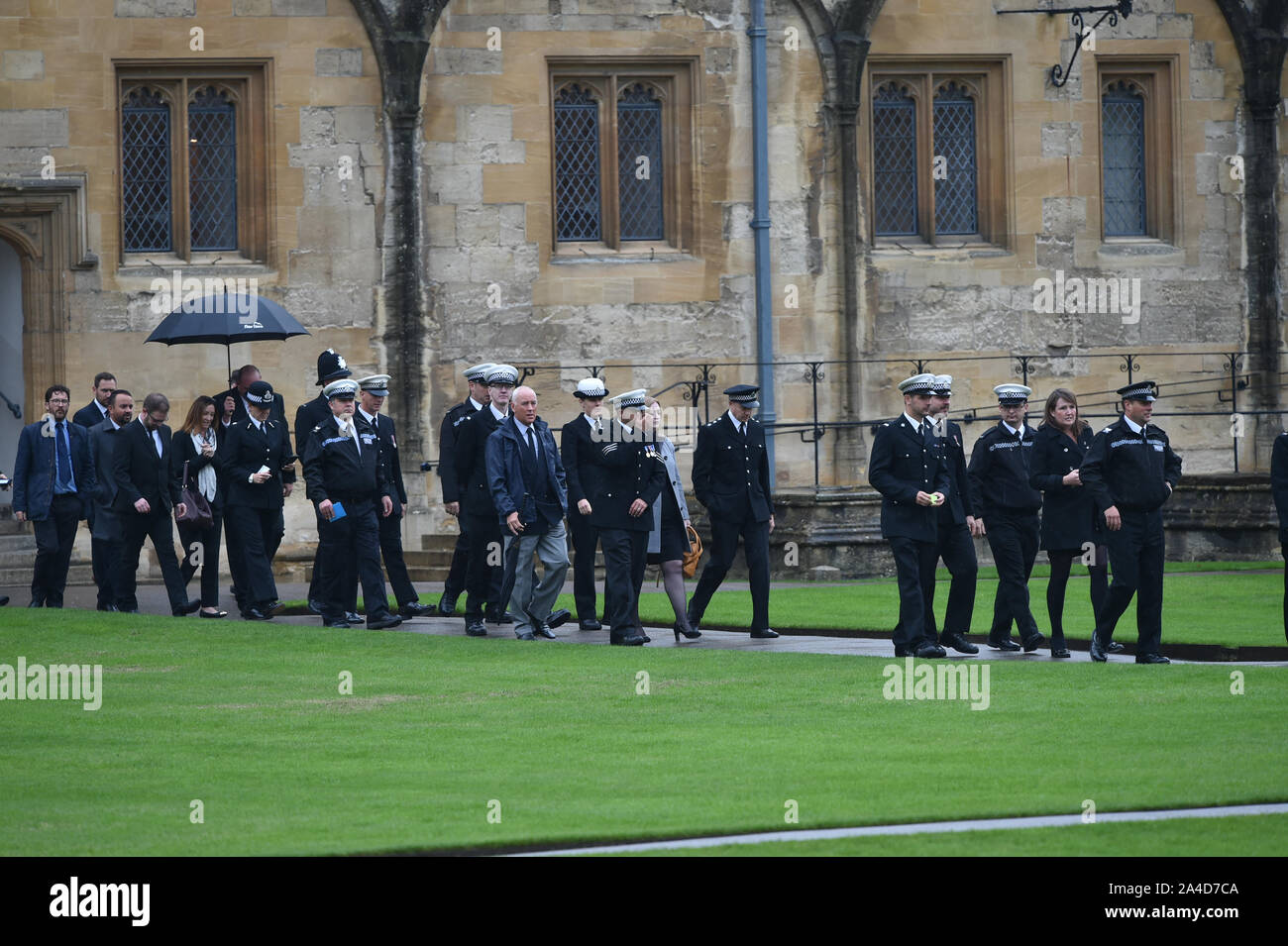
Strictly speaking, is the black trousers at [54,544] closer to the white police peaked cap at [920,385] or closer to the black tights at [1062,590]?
the white police peaked cap at [920,385]

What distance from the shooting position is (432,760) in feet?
36.9

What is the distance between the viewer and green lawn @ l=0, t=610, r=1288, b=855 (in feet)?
31.2

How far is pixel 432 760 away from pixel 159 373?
14.3m

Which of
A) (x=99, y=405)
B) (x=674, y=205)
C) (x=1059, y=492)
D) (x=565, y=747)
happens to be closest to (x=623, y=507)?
(x=1059, y=492)

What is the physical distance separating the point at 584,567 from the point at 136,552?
426 centimetres

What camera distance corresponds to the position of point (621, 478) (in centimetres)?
1719

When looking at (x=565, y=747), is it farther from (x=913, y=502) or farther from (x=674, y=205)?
(x=674, y=205)

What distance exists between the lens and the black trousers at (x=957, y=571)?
16172 mm

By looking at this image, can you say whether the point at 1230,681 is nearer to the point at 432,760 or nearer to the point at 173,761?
the point at 432,760

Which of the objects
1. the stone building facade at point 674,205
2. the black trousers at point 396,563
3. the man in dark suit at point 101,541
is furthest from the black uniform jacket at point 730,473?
the stone building facade at point 674,205

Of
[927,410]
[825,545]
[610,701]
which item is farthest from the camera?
[825,545]

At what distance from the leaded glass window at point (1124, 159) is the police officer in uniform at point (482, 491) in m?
11.9

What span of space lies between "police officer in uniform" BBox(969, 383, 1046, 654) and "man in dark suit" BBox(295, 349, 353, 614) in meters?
5.76
